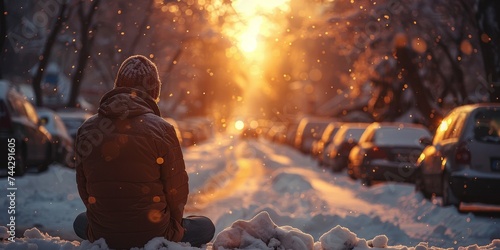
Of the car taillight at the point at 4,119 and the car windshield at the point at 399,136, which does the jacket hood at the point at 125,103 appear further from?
the car windshield at the point at 399,136

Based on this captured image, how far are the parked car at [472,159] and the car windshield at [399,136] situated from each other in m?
6.10

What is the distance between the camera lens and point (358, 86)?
4366cm

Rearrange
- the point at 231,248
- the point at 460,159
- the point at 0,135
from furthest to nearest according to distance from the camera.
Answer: the point at 0,135, the point at 460,159, the point at 231,248

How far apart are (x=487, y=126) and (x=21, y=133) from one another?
29.7 ft

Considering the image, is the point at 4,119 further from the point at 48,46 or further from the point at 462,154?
the point at 48,46

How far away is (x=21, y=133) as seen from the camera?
1711 centimetres

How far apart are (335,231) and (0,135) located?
11.2 metres

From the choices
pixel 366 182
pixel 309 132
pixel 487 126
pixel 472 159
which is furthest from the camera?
pixel 309 132

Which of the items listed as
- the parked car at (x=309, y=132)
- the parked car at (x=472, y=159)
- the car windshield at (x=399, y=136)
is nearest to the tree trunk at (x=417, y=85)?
the parked car at (x=309, y=132)

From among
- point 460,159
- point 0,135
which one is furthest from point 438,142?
point 0,135

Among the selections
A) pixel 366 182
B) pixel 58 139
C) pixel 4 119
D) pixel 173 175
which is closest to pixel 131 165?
pixel 173 175

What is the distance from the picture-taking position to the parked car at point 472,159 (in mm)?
12266

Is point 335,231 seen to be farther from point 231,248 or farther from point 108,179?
point 108,179

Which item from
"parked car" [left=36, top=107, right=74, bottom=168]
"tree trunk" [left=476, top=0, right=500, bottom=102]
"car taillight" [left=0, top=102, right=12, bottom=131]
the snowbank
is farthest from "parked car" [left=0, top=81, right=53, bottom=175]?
the snowbank
